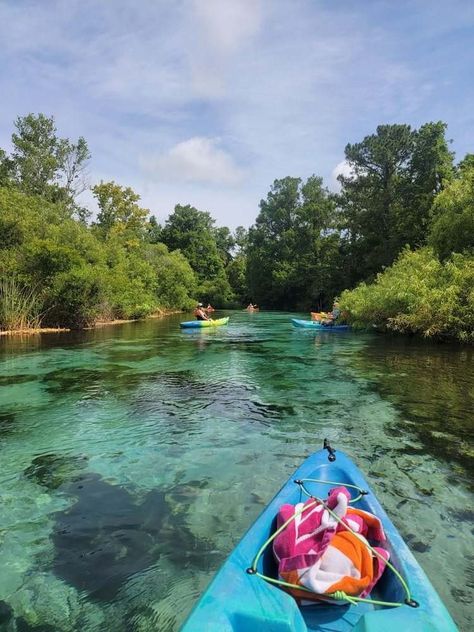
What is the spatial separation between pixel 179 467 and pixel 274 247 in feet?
163

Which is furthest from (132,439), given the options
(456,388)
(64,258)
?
(64,258)

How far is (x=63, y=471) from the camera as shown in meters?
5.49

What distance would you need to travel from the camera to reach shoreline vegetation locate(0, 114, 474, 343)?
1948 centimetres

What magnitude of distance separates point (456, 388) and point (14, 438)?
8394 millimetres

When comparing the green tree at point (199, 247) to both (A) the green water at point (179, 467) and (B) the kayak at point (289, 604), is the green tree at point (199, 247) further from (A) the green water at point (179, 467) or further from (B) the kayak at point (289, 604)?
(B) the kayak at point (289, 604)

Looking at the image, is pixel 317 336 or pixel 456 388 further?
pixel 317 336

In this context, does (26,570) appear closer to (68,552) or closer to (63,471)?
(68,552)

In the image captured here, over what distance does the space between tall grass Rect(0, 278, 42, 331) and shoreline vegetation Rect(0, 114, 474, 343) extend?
57 mm

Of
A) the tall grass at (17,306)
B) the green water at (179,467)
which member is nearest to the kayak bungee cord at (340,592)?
the green water at (179,467)

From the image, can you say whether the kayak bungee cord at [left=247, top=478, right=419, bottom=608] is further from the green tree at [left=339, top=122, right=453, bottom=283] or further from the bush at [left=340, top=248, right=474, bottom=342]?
the green tree at [left=339, top=122, right=453, bottom=283]

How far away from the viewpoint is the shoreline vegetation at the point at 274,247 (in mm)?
19484

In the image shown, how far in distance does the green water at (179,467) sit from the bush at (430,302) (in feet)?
12.4

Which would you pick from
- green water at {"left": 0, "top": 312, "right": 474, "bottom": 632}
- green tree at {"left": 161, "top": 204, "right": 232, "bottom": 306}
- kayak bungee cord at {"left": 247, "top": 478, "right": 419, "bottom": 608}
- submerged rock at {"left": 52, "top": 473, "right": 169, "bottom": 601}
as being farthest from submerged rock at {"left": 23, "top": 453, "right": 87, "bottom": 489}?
green tree at {"left": 161, "top": 204, "right": 232, "bottom": 306}

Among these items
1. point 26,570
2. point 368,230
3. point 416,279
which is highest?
point 368,230
